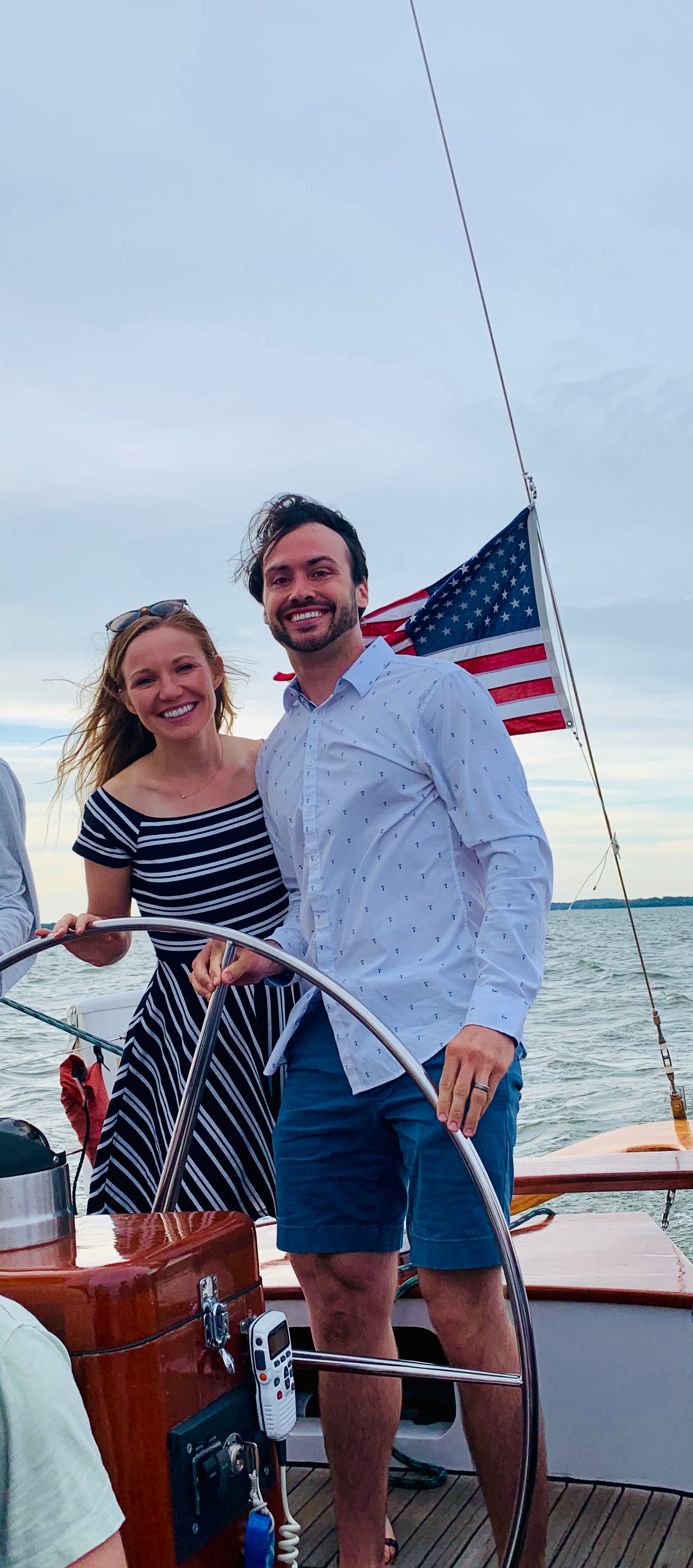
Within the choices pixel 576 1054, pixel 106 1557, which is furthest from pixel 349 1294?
pixel 576 1054

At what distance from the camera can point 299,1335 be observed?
2.58m

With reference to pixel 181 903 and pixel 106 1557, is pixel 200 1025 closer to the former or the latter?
pixel 181 903

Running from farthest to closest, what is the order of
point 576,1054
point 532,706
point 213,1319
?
point 576,1054 < point 532,706 < point 213,1319

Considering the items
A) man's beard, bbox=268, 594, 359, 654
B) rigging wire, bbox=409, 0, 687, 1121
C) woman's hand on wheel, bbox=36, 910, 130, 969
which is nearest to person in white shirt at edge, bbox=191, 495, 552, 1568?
man's beard, bbox=268, 594, 359, 654

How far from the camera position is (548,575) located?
212 inches

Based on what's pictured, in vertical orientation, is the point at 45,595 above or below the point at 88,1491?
above

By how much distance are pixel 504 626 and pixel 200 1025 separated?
3.98m

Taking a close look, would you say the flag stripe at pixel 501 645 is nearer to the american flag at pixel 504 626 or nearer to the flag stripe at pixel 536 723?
the american flag at pixel 504 626

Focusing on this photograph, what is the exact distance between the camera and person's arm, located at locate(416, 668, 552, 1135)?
59.3 inches

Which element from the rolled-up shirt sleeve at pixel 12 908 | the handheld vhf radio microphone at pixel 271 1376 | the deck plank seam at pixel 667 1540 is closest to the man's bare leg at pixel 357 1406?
the handheld vhf radio microphone at pixel 271 1376

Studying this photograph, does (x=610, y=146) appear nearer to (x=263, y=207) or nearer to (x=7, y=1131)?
(x=263, y=207)

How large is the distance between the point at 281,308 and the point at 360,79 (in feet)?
10.0

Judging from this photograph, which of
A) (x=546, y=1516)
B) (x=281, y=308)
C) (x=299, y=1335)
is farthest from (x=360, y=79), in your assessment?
(x=546, y=1516)

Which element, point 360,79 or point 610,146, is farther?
point 610,146
